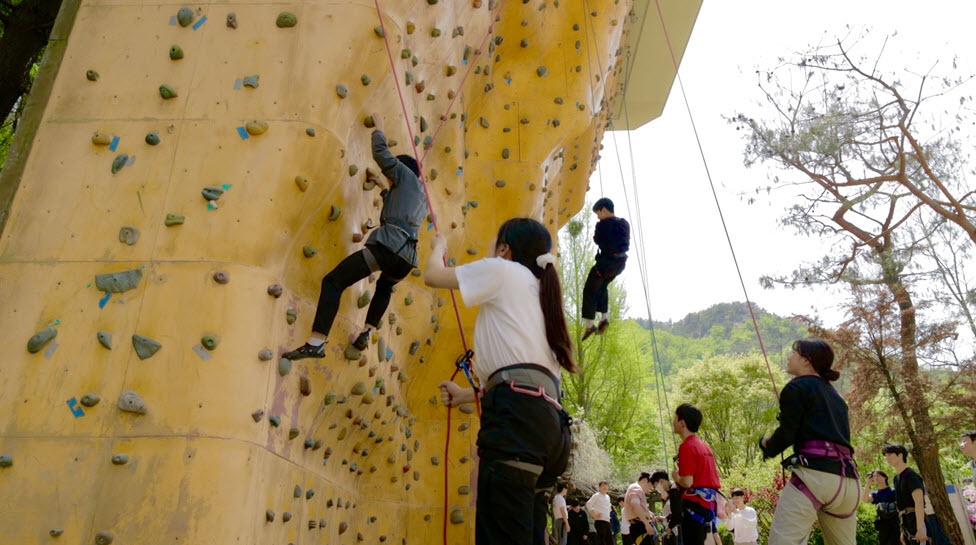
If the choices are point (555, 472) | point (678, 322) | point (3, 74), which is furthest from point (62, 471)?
point (678, 322)

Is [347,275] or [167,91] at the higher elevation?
[167,91]

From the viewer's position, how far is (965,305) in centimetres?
1338

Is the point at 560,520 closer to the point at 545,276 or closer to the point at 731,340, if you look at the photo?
the point at 545,276

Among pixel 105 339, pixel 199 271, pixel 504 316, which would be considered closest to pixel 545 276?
pixel 504 316

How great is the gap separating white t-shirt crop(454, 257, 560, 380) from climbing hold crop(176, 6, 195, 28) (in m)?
2.20

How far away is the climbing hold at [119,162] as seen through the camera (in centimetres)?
359

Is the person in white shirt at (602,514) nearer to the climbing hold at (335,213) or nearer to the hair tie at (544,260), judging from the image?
the climbing hold at (335,213)

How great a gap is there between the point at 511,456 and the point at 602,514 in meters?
6.78

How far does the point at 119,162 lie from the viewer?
11.8ft

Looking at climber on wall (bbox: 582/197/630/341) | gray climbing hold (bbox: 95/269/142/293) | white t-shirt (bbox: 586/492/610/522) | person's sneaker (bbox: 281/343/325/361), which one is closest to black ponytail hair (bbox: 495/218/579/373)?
person's sneaker (bbox: 281/343/325/361)

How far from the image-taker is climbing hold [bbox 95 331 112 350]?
128 inches

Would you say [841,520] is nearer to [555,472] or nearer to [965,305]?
[555,472]

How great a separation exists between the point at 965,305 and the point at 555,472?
531 inches

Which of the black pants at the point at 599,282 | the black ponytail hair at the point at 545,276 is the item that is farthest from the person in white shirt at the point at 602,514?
the black ponytail hair at the point at 545,276
